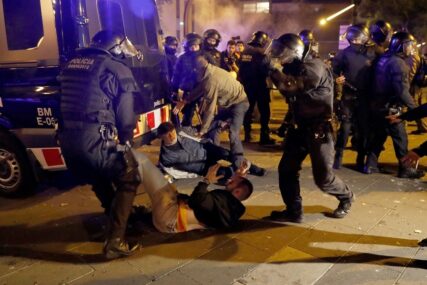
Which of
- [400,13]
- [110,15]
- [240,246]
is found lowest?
[240,246]

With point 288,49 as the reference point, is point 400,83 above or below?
below

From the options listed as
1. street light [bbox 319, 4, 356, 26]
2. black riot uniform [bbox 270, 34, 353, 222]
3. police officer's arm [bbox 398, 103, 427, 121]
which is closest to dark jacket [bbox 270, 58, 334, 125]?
black riot uniform [bbox 270, 34, 353, 222]

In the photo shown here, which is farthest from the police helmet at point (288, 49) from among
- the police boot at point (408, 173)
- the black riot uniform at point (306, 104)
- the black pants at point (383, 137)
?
the police boot at point (408, 173)

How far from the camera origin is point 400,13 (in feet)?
93.7

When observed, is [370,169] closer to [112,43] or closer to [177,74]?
[177,74]

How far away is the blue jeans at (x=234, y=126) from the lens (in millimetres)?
5211

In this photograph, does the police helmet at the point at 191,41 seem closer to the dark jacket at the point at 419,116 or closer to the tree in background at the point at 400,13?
the dark jacket at the point at 419,116

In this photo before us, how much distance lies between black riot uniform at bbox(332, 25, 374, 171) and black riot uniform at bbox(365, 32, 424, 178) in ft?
0.43

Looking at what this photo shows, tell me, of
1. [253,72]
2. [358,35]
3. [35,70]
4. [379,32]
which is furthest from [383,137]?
[35,70]

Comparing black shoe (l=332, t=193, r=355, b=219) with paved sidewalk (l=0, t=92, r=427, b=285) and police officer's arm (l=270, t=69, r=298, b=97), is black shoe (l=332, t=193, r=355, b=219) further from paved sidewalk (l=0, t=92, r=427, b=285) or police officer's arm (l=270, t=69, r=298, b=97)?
police officer's arm (l=270, t=69, r=298, b=97)

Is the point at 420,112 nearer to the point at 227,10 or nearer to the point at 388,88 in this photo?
the point at 388,88

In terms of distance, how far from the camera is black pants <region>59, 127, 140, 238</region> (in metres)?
3.13

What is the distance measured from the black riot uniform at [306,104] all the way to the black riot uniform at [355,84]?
6.21ft

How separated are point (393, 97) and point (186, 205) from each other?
11.0 feet
